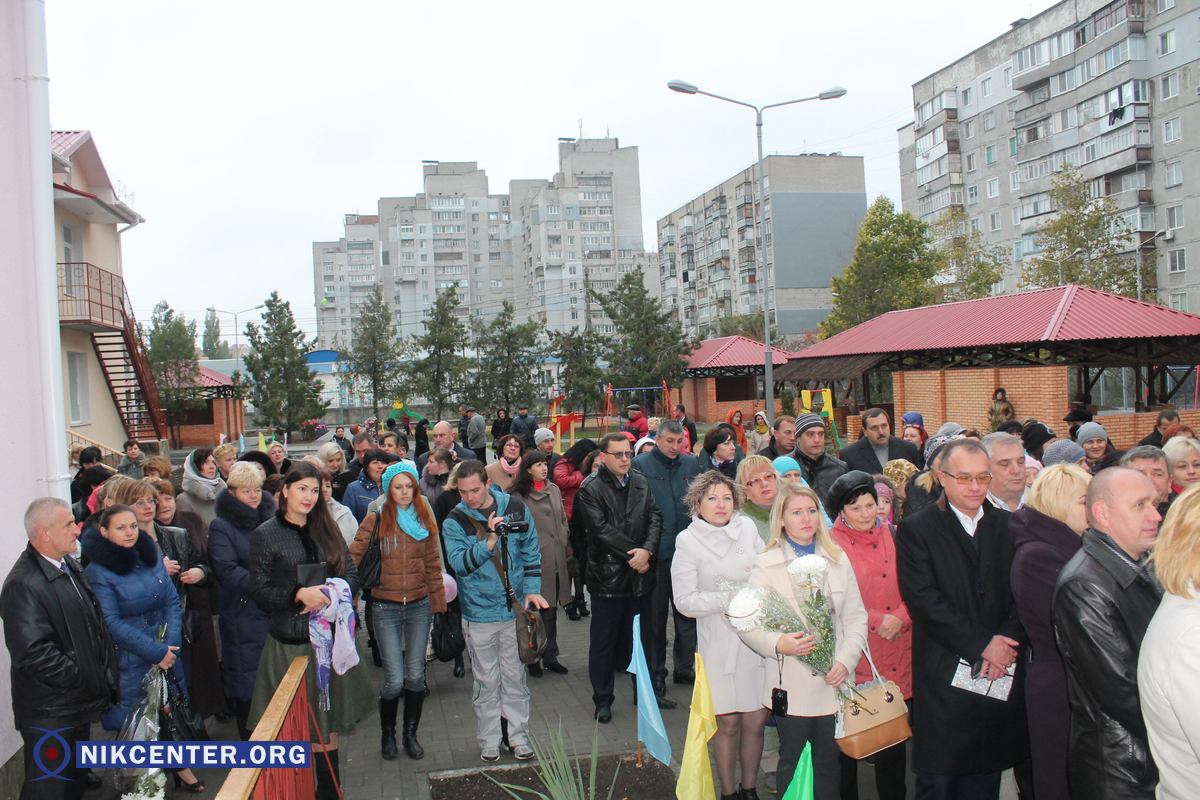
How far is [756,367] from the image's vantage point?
146 feet

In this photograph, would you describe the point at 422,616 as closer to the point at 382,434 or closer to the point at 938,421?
the point at 382,434

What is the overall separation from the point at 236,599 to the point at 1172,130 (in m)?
48.8

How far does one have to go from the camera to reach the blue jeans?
604 centimetres

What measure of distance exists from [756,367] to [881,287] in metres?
6.99

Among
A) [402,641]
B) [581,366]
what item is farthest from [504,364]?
[402,641]

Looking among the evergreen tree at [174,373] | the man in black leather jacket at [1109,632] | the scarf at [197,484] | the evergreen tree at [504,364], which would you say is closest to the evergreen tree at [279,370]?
the evergreen tree at [174,373]

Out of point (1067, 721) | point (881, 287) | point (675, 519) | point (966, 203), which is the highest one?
point (966, 203)

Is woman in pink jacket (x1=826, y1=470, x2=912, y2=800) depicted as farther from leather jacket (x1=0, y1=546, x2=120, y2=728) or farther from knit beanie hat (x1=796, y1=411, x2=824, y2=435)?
leather jacket (x1=0, y1=546, x2=120, y2=728)

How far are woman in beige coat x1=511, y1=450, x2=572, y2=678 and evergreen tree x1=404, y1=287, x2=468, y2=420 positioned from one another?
34574mm

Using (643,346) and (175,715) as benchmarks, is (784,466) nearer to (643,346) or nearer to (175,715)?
(175,715)

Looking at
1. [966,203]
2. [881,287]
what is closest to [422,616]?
[881,287]

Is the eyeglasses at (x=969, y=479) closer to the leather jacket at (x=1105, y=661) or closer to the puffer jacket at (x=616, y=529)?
the leather jacket at (x=1105, y=661)

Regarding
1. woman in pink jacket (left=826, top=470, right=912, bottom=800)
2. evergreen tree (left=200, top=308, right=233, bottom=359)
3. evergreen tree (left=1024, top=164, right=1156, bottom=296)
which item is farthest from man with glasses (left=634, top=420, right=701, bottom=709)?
evergreen tree (left=200, top=308, right=233, bottom=359)

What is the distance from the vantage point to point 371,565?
237 inches
